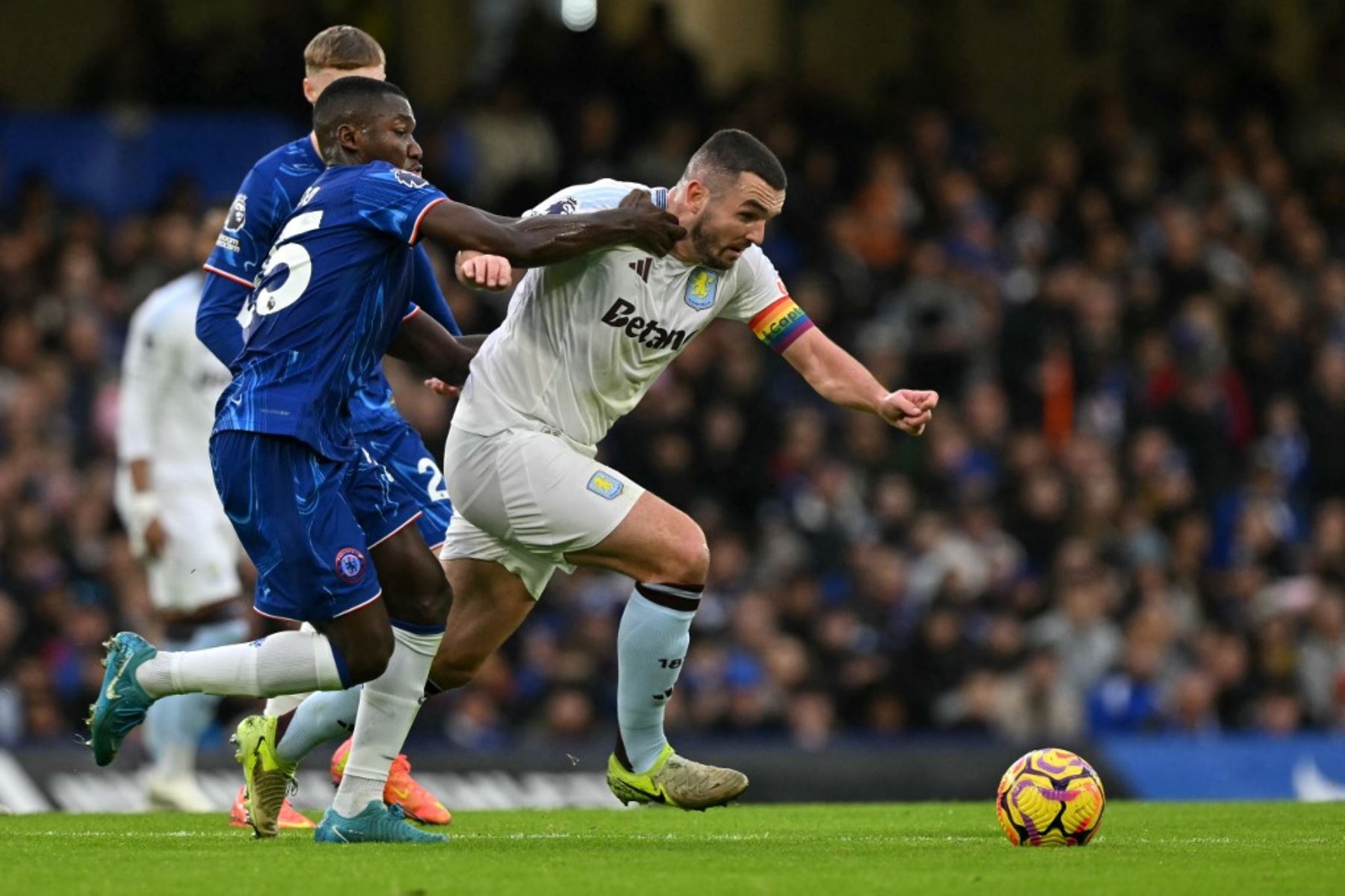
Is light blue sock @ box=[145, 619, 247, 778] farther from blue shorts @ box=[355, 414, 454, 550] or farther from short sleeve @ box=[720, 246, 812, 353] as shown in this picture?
short sleeve @ box=[720, 246, 812, 353]

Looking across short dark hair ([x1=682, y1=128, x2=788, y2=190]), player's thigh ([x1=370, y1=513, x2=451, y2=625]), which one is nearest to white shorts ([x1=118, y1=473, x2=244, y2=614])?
player's thigh ([x1=370, y1=513, x2=451, y2=625])

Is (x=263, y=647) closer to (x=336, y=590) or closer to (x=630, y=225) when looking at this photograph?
(x=336, y=590)

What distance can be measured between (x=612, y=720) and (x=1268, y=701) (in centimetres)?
465

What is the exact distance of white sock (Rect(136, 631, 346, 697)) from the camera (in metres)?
7.21

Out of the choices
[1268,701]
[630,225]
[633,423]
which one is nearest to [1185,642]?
[1268,701]

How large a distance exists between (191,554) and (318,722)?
3018mm

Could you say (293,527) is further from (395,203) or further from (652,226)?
(652,226)

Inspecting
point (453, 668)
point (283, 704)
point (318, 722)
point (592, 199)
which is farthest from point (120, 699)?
point (592, 199)

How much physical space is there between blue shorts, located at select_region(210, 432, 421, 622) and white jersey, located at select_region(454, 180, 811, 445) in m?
0.89

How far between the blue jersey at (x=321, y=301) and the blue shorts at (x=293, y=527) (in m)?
0.07

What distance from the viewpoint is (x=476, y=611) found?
26.8 feet

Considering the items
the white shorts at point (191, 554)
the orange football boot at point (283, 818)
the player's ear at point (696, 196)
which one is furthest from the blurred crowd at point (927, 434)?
the player's ear at point (696, 196)

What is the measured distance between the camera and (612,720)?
14.4m

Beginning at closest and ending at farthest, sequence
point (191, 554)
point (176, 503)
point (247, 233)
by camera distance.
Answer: point (247, 233) → point (191, 554) → point (176, 503)
